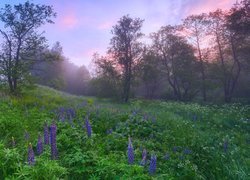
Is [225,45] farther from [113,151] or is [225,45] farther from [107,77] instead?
[113,151]

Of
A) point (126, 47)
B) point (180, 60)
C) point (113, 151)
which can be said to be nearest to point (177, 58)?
point (180, 60)

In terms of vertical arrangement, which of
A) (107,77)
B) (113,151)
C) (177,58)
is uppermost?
(177,58)

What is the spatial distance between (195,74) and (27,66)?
23784 millimetres

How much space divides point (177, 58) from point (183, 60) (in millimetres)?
841

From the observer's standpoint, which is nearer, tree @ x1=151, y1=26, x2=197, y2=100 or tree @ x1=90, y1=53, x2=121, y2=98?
tree @ x1=90, y1=53, x2=121, y2=98

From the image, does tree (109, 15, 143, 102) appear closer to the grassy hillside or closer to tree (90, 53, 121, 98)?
tree (90, 53, 121, 98)

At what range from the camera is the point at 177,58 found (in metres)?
36.7

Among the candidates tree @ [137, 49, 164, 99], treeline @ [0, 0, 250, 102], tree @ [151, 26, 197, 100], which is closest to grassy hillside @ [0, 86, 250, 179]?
treeline @ [0, 0, 250, 102]

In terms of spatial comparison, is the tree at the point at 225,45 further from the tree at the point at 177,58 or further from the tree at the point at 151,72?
the tree at the point at 151,72

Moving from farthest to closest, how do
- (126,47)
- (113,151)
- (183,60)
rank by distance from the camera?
(183,60) → (126,47) → (113,151)

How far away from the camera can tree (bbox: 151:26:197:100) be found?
35750 mm

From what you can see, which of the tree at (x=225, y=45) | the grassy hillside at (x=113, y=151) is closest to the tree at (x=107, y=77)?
the tree at (x=225, y=45)

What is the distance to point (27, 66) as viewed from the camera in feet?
55.2

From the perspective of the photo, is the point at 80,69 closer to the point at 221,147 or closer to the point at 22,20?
the point at 22,20
